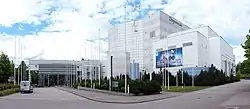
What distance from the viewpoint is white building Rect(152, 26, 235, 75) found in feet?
366

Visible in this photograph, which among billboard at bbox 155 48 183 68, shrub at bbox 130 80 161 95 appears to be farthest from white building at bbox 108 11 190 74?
shrub at bbox 130 80 161 95

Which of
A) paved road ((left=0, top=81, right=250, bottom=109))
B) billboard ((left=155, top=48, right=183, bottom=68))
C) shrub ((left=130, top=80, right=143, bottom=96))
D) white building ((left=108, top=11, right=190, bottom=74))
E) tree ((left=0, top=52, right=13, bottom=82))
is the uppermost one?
white building ((left=108, top=11, right=190, bottom=74))

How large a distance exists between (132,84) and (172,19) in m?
98.3

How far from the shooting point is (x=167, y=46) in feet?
373

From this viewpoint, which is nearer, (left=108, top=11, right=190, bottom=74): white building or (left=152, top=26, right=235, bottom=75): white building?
(left=152, top=26, right=235, bottom=75): white building

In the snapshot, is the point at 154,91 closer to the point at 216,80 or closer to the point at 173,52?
the point at 216,80

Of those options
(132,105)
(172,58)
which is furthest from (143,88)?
(172,58)

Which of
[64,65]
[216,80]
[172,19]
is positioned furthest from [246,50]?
[64,65]

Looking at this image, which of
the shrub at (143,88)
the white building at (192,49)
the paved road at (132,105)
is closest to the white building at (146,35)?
the white building at (192,49)

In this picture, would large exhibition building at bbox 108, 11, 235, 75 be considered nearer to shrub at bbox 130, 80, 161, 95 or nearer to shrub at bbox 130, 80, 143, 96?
shrub at bbox 130, 80, 161, 95

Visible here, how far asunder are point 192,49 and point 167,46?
312 inches

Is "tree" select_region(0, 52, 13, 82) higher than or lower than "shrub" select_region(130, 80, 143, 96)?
higher

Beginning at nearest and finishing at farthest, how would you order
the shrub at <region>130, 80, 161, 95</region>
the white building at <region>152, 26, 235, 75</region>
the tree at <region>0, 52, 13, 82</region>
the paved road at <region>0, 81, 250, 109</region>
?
1. the paved road at <region>0, 81, 250, 109</region>
2. the shrub at <region>130, 80, 161, 95</region>
3. the tree at <region>0, 52, 13, 82</region>
4. the white building at <region>152, 26, 235, 75</region>

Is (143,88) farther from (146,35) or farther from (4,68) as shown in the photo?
(146,35)
